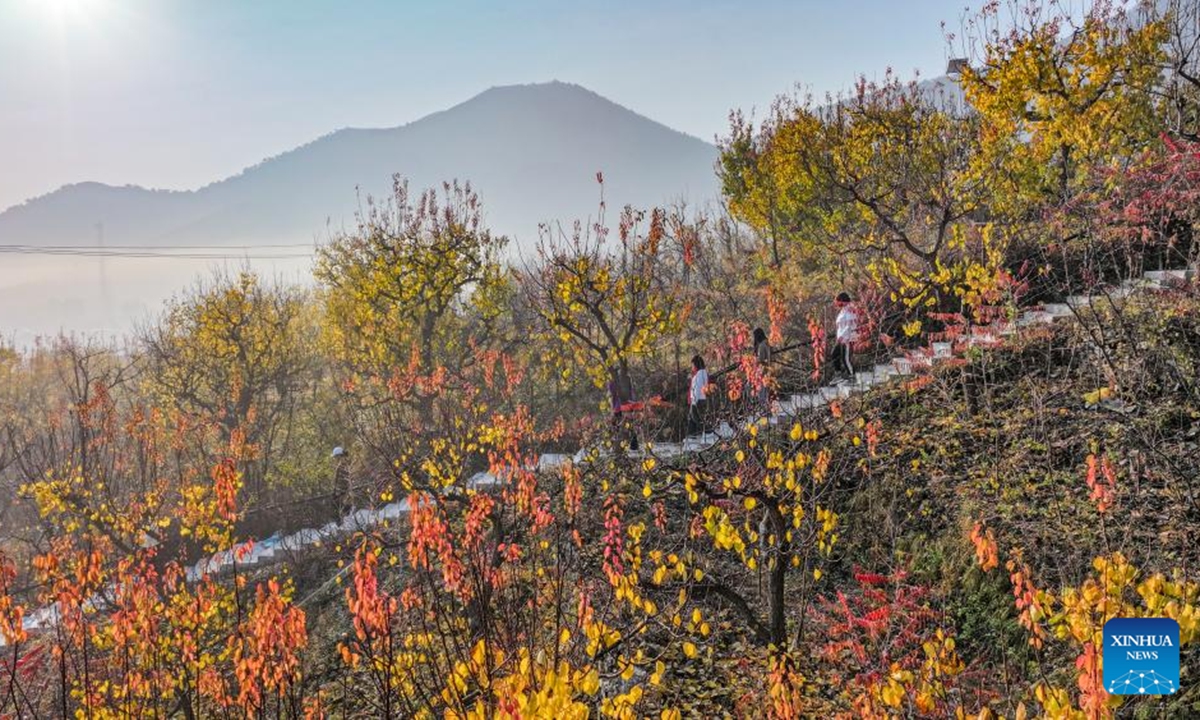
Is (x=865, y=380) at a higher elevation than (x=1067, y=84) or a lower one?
lower

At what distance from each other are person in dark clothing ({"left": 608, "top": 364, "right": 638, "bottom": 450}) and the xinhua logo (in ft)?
29.4

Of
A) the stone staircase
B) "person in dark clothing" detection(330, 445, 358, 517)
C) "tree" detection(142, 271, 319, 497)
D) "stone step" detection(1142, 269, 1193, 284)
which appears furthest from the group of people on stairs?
"tree" detection(142, 271, 319, 497)

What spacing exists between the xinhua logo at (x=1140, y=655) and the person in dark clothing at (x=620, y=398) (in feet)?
29.4

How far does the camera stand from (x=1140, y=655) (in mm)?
4164

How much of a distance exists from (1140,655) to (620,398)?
1024 centimetres

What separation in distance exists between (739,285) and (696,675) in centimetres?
1905

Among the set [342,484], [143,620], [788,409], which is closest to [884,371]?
[788,409]

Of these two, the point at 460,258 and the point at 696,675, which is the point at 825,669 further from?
the point at 460,258

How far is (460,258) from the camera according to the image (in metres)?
20.3

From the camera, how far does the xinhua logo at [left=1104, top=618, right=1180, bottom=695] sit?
397 cm

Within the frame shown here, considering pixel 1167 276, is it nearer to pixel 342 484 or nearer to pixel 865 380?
A: pixel 865 380

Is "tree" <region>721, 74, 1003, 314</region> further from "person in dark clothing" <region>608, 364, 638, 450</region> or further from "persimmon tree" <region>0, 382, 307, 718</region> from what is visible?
"persimmon tree" <region>0, 382, 307, 718</region>

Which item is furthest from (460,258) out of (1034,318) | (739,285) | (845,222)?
(1034,318)

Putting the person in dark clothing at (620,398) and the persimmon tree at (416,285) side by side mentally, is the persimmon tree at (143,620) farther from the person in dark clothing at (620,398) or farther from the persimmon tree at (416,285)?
the person in dark clothing at (620,398)
